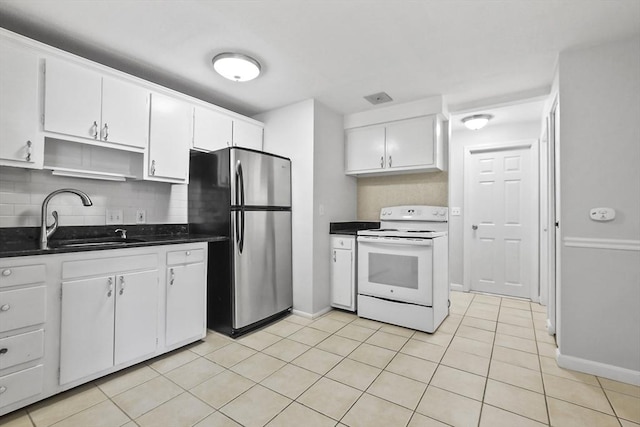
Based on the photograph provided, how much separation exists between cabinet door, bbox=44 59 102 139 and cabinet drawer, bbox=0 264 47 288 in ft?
3.09

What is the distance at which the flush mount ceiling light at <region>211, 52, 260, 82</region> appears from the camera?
2283mm

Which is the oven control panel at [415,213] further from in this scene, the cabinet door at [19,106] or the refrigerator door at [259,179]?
the cabinet door at [19,106]

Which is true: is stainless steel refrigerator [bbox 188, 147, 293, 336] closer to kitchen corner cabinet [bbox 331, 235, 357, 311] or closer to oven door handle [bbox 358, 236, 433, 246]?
kitchen corner cabinet [bbox 331, 235, 357, 311]

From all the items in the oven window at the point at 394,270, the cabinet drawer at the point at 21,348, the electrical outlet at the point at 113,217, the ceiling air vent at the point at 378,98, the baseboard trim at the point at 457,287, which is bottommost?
the baseboard trim at the point at 457,287

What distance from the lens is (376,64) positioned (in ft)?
8.23

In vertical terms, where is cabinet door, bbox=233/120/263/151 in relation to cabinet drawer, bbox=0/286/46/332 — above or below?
above

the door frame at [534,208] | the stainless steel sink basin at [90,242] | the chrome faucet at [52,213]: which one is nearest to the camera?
the chrome faucet at [52,213]

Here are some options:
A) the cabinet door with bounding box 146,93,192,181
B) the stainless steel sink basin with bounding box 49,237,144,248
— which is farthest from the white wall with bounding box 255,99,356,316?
the stainless steel sink basin with bounding box 49,237,144,248

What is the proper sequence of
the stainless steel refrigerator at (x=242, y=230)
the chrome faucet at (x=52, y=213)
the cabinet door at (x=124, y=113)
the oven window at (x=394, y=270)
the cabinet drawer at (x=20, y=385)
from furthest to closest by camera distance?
the oven window at (x=394, y=270)
the stainless steel refrigerator at (x=242, y=230)
the cabinet door at (x=124, y=113)
the chrome faucet at (x=52, y=213)
the cabinet drawer at (x=20, y=385)

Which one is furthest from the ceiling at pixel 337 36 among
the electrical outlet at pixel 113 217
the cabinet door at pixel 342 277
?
the cabinet door at pixel 342 277

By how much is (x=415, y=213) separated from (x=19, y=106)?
11.6 feet

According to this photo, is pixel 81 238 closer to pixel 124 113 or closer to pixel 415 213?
pixel 124 113

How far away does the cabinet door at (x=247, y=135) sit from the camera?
3234 millimetres

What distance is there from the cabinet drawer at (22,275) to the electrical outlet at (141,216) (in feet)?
3.45
